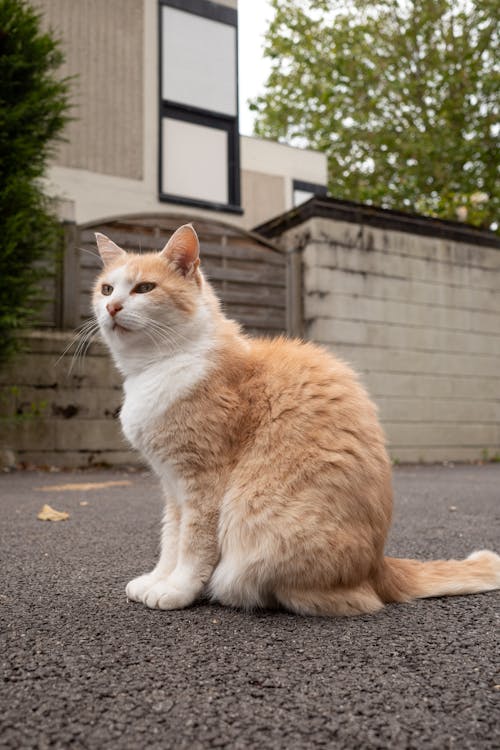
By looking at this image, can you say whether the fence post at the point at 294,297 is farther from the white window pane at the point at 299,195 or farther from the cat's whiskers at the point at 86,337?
the white window pane at the point at 299,195

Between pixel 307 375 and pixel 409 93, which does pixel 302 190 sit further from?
pixel 307 375

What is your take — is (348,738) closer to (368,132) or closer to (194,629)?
(194,629)

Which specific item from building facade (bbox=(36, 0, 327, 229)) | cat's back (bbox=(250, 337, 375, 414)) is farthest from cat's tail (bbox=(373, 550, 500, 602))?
building facade (bbox=(36, 0, 327, 229))

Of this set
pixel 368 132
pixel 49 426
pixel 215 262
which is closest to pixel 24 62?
pixel 215 262

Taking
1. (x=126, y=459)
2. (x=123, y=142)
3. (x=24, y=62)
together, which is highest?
(x=123, y=142)

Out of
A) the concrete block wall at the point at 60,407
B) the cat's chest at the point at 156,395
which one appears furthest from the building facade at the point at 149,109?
the cat's chest at the point at 156,395

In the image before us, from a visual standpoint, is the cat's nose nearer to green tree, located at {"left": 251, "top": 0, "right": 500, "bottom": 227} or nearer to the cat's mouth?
the cat's mouth

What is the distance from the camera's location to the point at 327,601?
65.2 inches

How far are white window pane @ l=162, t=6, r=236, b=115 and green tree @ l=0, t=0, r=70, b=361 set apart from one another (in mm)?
3627

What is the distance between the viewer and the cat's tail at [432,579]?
1830 mm

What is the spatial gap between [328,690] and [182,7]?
386 inches

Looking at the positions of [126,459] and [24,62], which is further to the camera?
[126,459]

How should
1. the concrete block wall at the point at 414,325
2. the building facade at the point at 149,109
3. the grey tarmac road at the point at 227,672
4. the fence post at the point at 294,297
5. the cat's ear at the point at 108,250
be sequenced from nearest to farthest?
the grey tarmac road at the point at 227,672 → the cat's ear at the point at 108,250 → the fence post at the point at 294,297 → the concrete block wall at the point at 414,325 → the building facade at the point at 149,109

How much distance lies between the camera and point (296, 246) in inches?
273
